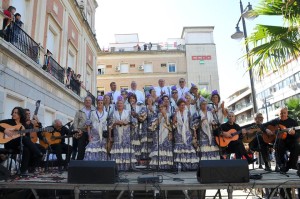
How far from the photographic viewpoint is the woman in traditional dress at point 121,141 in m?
6.83

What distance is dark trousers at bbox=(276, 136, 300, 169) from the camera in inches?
249

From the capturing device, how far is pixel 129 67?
38.0 metres

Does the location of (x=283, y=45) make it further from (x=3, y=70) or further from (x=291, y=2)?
(x=3, y=70)

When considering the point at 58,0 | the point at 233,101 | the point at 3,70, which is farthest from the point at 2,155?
the point at 233,101

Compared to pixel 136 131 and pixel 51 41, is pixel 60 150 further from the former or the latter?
pixel 51 41

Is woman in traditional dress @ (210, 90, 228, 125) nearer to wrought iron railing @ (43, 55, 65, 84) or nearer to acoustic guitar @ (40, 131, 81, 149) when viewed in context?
acoustic guitar @ (40, 131, 81, 149)

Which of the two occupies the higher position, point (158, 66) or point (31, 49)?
point (158, 66)

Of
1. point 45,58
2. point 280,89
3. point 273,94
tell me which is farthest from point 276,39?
point 273,94

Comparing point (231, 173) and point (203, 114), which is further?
point (203, 114)

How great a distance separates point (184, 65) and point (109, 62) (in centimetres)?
1017

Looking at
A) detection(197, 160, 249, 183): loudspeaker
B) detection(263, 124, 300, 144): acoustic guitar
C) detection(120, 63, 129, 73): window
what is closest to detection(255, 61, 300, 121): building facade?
detection(120, 63, 129, 73): window

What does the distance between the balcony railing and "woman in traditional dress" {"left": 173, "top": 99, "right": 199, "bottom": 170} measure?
6.90m

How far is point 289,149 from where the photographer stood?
260 inches

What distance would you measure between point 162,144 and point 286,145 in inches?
115
